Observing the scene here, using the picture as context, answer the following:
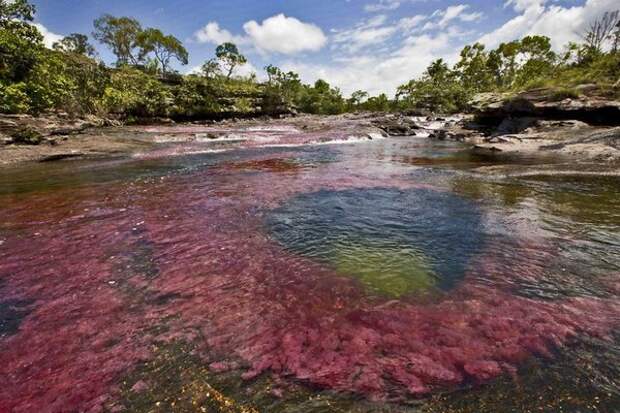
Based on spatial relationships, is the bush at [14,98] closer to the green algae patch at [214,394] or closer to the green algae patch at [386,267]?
the green algae patch at [386,267]

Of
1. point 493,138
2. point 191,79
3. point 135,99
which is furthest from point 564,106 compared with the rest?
point 191,79

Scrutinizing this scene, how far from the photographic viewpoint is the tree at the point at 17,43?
26844 millimetres

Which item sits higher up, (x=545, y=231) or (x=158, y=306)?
(x=545, y=231)

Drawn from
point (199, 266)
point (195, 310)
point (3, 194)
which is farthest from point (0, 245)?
point (3, 194)

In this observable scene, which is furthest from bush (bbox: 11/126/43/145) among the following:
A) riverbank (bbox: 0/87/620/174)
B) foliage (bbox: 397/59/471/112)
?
foliage (bbox: 397/59/471/112)

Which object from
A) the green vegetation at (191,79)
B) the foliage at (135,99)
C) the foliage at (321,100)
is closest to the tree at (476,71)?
the green vegetation at (191,79)

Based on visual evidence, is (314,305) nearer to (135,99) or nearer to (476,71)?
(135,99)

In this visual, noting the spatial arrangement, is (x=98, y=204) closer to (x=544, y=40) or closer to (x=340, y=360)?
(x=340, y=360)

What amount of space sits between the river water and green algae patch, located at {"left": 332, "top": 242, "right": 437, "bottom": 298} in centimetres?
3

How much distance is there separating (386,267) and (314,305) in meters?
1.53

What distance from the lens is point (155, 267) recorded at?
533 cm

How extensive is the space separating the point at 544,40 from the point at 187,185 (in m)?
96.6

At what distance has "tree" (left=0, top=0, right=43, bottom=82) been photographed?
1057 inches

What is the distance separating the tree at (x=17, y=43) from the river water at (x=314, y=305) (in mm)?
27455
